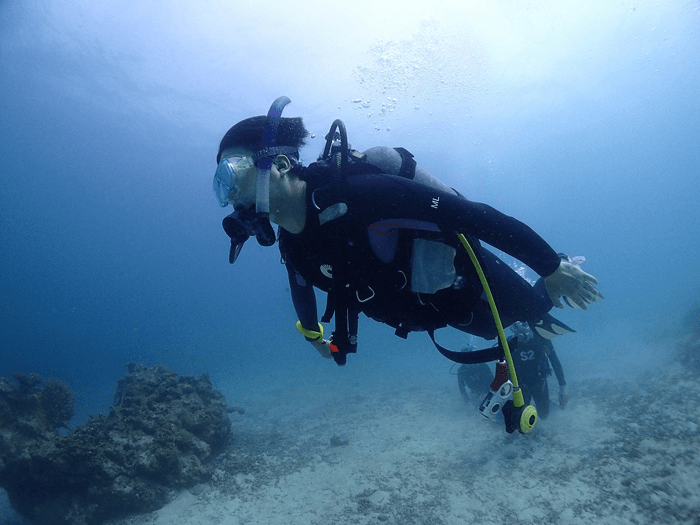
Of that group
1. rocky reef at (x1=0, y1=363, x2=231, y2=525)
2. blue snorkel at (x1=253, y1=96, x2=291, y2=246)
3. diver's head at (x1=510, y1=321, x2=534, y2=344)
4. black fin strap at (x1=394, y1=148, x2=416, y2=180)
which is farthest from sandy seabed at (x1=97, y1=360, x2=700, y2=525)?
black fin strap at (x1=394, y1=148, x2=416, y2=180)

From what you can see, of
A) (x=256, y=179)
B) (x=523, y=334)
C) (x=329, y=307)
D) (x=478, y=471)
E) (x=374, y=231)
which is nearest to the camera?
(x=374, y=231)

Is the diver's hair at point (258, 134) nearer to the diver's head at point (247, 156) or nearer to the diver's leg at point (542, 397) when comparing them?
the diver's head at point (247, 156)

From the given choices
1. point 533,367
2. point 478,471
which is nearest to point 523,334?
point 533,367

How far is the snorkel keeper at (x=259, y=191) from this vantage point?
6.72ft

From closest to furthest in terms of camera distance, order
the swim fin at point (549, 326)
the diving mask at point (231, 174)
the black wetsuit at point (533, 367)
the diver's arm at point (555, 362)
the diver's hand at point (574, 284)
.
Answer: the diver's hand at point (574, 284) → the diving mask at point (231, 174) → the swim fin at point (549, 326) → the black wetsuit at point (533, 367) → the diver's arm at point (555, 362)

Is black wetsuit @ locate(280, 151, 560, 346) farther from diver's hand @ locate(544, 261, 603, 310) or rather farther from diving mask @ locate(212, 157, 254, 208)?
diving mask @ locate(212, 157, 254, 208)

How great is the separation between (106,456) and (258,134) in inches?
314

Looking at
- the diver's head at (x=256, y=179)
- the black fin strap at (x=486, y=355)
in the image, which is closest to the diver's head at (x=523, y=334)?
the black fin strap at (x=486, y=355)

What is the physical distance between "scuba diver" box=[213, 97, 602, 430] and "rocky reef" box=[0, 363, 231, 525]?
6.87 m

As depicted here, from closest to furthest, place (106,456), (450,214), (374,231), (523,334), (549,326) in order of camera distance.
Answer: (450,214) < (374,231) < (549,326) < (106,456) < (523,334)

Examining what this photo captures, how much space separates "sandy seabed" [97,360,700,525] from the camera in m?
5.11

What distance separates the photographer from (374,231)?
202 cm

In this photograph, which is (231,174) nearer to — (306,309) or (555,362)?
(306,309)

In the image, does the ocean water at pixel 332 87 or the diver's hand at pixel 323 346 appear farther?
the ocean water at pixel 332 87
